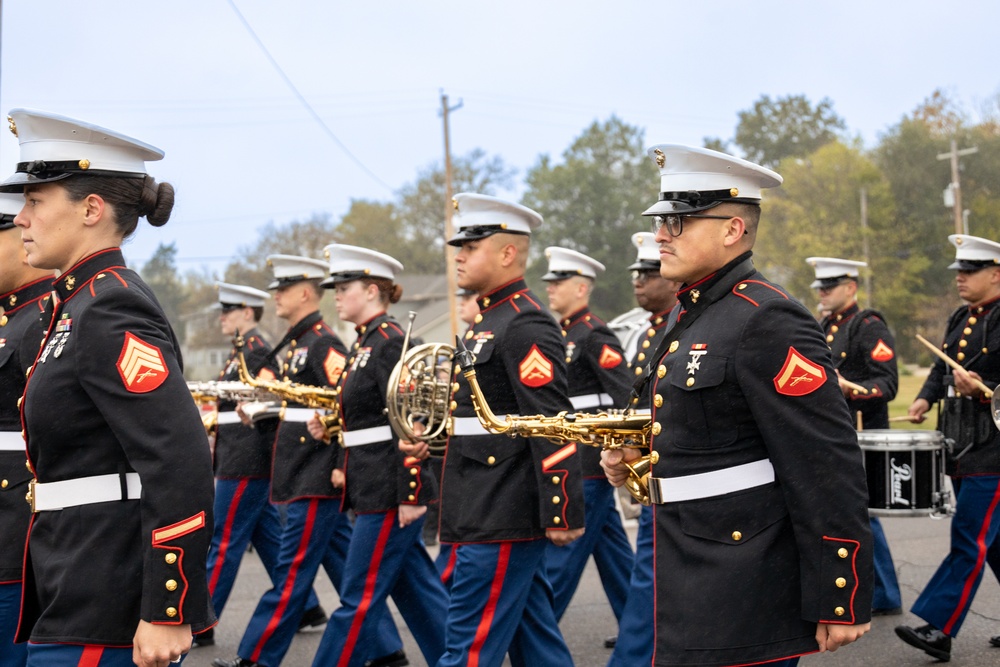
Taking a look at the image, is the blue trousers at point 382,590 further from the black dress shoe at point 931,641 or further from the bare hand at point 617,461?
the black dress shoe at point 931,641

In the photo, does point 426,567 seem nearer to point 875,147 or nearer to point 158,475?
point 158,475

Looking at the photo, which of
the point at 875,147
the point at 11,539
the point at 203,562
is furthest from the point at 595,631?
the point at 875,147

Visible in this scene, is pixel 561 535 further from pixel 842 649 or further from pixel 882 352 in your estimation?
pixel 882 352

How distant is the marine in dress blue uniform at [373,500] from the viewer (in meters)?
5.85

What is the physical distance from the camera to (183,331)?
55188 mm

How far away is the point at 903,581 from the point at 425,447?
15.6 feet

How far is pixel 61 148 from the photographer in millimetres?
3398

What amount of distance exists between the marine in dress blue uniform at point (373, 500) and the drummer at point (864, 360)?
318 centimetres

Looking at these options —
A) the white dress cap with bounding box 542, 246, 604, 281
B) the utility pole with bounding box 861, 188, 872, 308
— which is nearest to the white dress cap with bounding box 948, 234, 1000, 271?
the white dress cap with bounding box 542, 246, 604, 281

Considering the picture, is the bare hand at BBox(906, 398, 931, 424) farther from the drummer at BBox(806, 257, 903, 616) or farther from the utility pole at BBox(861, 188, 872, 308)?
the utility pole at BBox(861, 188, 872, 308)

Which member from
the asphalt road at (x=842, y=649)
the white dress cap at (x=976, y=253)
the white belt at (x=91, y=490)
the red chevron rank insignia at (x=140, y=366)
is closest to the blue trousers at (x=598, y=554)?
the asphalt road at (x=842, y=649)

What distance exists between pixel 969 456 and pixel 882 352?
5.85ft

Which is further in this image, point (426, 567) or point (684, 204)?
point (426, 567)

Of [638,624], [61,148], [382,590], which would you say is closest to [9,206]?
[61,148]
